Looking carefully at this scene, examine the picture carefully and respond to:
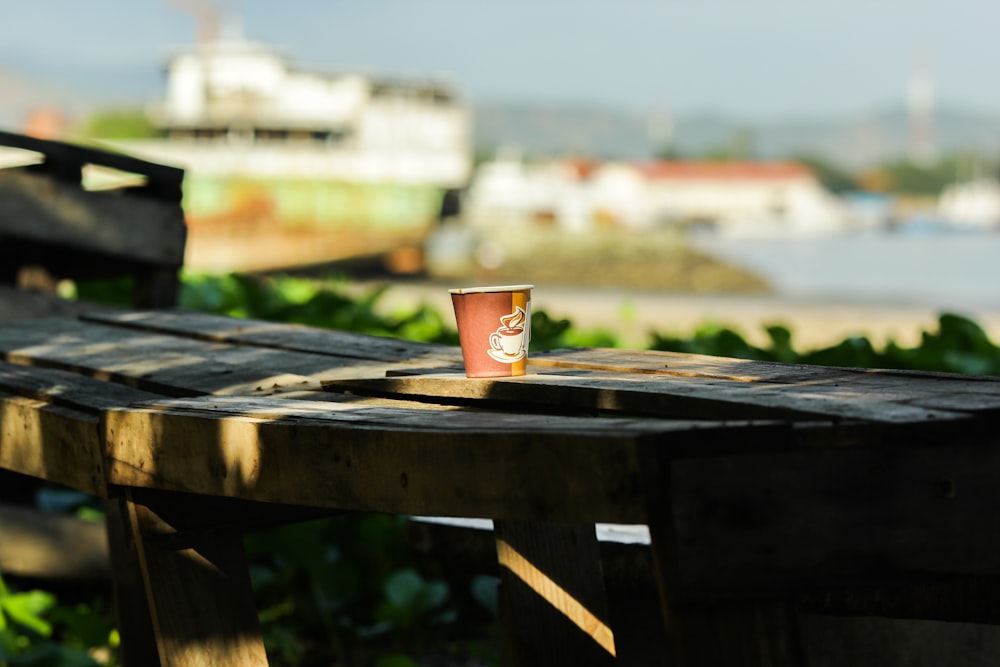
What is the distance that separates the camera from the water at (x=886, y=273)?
40281mm

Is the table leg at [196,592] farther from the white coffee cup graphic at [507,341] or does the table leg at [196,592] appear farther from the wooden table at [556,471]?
the white coffee cup graphic at [507,341]

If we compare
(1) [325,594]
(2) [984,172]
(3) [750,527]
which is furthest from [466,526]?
(2) [984,172]

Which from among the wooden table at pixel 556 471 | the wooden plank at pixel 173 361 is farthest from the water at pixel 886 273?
the wooden table at pixel 556 471

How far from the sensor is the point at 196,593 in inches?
72.1

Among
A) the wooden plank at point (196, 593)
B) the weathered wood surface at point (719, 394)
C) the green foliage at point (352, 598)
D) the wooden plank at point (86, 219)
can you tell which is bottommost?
the green foliage at point (352, 598)

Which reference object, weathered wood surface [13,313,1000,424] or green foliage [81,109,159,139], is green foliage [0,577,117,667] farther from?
green foliage [81,109,159,139]

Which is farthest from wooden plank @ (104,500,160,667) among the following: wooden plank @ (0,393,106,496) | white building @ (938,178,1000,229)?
white building @ (938,178,1000,229)

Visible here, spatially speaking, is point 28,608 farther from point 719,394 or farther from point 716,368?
point 719,394

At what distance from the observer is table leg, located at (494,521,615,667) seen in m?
1.87

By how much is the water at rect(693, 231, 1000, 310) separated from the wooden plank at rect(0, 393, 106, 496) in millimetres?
33687

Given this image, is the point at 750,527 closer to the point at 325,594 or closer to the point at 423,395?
the point at 423,395

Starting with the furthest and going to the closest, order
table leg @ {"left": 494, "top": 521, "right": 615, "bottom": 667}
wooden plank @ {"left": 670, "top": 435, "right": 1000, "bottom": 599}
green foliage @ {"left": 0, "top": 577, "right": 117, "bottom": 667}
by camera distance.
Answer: green foliage @ {"left": 0, "top": 577, "right": 117, "bottom": 667}, table leg @ {"left": 494, "top": 521, "right": 615, "bottom": 667}, wooden plank @ {"left": 670, "top": 435, "right": 1000, "bottom": 599}

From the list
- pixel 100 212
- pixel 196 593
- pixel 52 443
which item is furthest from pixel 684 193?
pixel 196 593

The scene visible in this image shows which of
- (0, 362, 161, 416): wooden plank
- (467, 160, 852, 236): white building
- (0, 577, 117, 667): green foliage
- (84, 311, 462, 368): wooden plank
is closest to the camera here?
(0, 362, 161, 416): wooden plank
